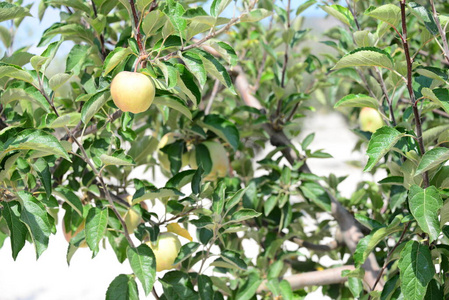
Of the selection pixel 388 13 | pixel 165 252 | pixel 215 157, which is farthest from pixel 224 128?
pixel 388 13

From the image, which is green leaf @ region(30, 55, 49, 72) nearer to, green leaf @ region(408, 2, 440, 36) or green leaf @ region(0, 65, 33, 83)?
green leaf @ region(0, 65, 33, 83)

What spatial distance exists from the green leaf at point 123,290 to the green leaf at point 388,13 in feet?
2.12

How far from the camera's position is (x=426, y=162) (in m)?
0.75

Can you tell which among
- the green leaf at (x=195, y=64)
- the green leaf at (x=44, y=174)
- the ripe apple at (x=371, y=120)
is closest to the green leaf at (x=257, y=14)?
the green leaf at (x=195, y=64)

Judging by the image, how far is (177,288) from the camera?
101 cm

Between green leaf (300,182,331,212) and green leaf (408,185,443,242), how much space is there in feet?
1.64

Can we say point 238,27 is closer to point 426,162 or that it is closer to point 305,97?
point 305,97

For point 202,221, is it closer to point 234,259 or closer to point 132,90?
point 234,259

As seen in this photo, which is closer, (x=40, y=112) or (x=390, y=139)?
(x=390, y=139)

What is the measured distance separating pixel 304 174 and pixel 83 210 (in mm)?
593

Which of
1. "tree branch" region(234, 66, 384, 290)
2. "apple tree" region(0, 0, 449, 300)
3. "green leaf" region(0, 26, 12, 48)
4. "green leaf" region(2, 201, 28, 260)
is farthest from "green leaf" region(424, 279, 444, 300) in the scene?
"green leaf" region(0, 26, 12, 48)

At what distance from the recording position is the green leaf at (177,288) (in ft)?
3.30

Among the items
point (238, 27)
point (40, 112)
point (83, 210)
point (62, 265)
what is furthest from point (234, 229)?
point (62, 265)

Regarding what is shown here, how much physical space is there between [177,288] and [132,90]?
440 mm
